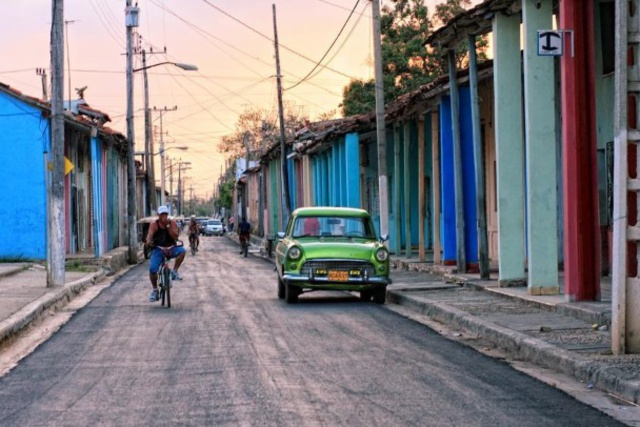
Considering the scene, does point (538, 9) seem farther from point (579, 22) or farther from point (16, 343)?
point (16, 343)

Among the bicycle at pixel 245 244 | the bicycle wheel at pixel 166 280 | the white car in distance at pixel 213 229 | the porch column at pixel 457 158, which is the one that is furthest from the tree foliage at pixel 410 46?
the white car in distance at pixel 213 229

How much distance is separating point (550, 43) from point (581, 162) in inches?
66.7

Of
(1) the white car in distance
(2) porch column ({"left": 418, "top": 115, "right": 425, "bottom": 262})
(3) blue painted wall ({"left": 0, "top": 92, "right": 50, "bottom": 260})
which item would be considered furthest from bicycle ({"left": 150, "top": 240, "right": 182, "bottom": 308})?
(1) the white car in distance

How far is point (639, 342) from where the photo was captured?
10422 millimetres

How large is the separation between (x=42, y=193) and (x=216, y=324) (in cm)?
2029

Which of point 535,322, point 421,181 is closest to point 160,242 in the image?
point 535,322

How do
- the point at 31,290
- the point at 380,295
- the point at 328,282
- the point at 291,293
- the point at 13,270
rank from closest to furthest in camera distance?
1. the point at 328,282
2. the point at 291,293
3. the point at 380,295
4. the point at 31,290
5. the point at 13,270

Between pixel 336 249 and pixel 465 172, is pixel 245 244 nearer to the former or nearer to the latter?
pixel 465 172

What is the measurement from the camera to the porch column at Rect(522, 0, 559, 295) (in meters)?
16.9

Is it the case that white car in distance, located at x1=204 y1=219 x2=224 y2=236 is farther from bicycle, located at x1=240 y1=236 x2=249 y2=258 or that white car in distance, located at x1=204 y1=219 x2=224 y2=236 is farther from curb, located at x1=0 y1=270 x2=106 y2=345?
curb, located at x1=0 y1=270 x2=106 y2=345

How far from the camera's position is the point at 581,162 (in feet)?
49.8

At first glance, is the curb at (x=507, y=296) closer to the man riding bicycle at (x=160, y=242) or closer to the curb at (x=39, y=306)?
the man riding bicycle at (x=160, y=242)

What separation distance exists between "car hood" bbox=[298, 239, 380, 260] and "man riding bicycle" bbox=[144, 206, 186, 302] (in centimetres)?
218

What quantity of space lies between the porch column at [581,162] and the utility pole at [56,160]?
11.5m
